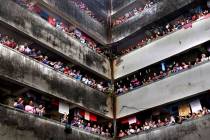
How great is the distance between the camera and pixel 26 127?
1838 cm

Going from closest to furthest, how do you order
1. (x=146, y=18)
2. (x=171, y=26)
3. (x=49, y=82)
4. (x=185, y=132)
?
1. (x=185, y=132)
2. (x=49, y=82)
3. (x=171, y=26)
4. (x=146, y=18)

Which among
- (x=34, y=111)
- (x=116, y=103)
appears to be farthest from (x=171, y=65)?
(x=34, y=111)

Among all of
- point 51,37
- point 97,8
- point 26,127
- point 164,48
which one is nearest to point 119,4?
point 97,8

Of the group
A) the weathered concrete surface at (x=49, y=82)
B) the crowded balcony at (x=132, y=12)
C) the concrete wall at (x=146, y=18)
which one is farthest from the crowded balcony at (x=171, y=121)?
the crowded balcony at (x=132, y=12)

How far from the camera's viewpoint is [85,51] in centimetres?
2606

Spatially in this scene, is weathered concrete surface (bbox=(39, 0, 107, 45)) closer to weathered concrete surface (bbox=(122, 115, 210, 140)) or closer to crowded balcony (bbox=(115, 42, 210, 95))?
crowded balcony (bbox=(115, 42, 210, 95))

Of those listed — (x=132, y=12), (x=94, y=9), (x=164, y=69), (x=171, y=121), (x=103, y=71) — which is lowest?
(x=171, y=121)

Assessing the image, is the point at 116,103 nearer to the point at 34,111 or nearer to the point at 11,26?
the point at 34,111

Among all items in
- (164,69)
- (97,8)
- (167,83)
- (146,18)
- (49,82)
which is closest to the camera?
(49,82)

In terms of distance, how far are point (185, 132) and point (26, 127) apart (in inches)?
380

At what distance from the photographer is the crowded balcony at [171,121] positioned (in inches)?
787

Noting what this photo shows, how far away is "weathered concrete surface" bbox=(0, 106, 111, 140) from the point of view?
1725 cm

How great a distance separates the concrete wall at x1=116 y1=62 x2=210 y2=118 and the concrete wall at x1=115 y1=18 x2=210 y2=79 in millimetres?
2070

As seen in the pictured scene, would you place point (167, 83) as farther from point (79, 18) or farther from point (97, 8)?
point (97, 8)
